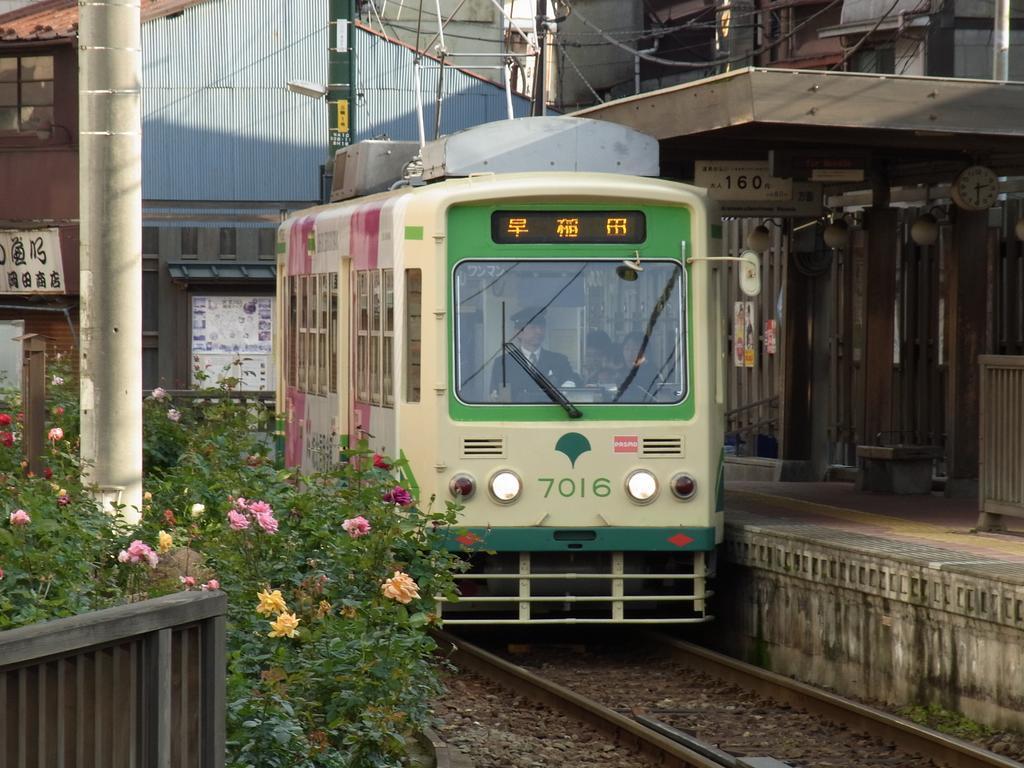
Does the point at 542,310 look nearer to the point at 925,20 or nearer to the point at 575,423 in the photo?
the point at 575,423

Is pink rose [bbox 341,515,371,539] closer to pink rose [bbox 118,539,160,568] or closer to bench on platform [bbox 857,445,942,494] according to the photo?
pink rose [bbox 118,539,160,568]

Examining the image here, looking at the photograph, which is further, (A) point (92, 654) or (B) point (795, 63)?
(B) point (795, 63)

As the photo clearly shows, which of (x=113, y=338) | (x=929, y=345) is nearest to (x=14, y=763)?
(x=113, y=338)

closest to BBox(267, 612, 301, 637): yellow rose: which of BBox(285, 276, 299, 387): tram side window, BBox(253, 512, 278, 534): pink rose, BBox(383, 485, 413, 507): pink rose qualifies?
BBox(253, 512, 278, 534): pink rose

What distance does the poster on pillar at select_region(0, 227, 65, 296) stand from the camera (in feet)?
92.0

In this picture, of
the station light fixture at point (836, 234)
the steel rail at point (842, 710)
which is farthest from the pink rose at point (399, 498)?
the station light fixture at point (836, 234)

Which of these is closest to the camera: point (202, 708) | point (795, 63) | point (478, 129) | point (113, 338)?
point (202, 708)

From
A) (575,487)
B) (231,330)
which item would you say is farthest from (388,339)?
(231,330)

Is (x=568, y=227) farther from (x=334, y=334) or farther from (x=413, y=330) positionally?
(x=334, y=334)

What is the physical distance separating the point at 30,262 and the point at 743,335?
10615mm

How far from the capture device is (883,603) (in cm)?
1100

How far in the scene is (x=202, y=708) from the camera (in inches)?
182

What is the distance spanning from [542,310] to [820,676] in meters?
2.81

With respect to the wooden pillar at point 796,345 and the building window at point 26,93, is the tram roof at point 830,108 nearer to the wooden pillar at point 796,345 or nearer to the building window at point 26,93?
the wooden pillar at point 796,345
